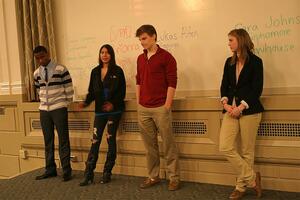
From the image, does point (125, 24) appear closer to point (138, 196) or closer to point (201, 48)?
point (201, 48)

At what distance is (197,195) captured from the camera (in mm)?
2684

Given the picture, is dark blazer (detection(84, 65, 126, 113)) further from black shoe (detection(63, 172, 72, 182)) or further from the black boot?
black shoe (detection(63, 172, 72, 182))

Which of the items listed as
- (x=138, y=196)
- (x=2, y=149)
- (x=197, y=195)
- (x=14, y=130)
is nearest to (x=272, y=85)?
(x=197, y=195)

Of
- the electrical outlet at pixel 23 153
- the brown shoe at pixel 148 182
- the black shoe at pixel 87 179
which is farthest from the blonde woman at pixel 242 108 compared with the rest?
the electrical outlet at pixel 23 153

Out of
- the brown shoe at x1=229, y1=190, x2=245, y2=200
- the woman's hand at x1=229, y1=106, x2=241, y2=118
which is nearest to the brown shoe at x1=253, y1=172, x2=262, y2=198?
the brown shoe at x1=229, y1=190, x2=245, y2=200

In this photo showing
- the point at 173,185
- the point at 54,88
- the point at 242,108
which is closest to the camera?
the point at 242,108

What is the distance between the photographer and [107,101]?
309cm

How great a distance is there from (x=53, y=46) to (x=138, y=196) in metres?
1.95

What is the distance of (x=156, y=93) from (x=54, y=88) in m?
1.05

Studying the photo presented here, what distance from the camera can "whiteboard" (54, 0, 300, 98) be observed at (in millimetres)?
2760

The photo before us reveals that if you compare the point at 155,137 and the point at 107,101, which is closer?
the point at 155,137

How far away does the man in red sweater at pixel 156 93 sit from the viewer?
108 inches

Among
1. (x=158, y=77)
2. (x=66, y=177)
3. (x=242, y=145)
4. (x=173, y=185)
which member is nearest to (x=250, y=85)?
(x=242, y=145)

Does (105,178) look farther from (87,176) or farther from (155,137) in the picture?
(155,137)
